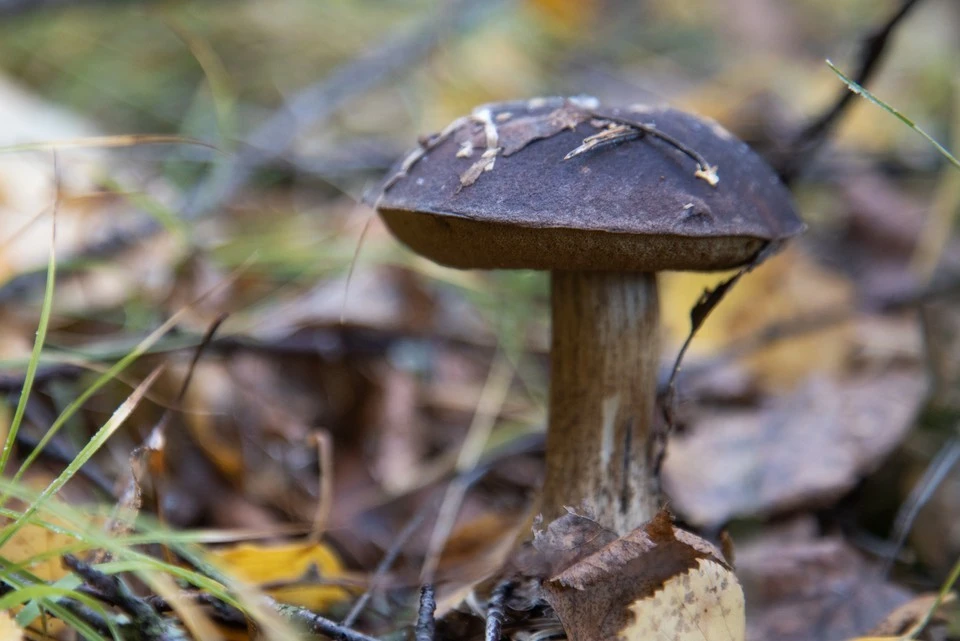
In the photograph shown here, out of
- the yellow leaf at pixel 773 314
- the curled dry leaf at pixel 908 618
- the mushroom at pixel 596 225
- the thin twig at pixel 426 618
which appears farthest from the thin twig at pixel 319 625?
the yellow leaf at pixel 773 314

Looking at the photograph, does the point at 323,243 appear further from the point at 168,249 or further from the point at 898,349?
the point at 898,349

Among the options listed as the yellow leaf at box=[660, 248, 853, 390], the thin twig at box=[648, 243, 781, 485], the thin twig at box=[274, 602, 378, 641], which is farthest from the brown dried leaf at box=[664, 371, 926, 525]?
the thin twig at box=[274, 602, 378, 641]

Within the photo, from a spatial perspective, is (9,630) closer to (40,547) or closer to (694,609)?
(40,547)

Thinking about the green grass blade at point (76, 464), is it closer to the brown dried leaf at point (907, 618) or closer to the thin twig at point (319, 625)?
the thin twig at point (319, 625)

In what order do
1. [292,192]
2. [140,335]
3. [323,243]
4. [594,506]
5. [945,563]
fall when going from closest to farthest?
[594,506] → [945,563] → [140,335] → [323,243] → [292,192]

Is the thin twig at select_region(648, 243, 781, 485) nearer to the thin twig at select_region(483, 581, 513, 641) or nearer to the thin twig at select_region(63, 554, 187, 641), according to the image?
the thin twig at select_region(483, 581, 513, 641)

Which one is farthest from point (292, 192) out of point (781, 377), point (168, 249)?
point (781, 377)
